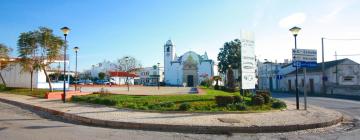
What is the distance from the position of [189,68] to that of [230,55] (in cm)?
3162

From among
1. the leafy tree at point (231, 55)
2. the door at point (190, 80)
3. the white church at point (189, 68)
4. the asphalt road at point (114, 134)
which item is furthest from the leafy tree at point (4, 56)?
the door at point (190, 80)

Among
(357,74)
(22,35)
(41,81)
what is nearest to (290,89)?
(357,74)

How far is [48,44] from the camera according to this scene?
33406 millimetres

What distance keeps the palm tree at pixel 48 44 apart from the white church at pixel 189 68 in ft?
164

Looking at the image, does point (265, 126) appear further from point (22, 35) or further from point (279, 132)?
point (22, 35)

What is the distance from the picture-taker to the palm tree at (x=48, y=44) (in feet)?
109

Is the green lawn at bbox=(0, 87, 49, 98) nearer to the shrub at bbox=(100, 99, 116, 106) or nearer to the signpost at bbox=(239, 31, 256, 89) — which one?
the shrub at bbox=(100, 99, 116, 106)

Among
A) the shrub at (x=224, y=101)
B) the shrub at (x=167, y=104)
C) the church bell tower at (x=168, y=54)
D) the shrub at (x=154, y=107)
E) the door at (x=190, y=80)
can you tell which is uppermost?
the church bell tower at (x=168, y=54)

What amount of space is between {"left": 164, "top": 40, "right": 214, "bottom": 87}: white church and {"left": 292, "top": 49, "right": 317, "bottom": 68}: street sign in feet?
209

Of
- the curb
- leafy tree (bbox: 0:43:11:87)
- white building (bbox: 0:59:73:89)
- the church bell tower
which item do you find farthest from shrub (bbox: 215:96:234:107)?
the church bell tower

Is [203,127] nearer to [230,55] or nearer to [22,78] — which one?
[22,78]

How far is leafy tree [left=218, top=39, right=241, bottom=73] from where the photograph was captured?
51.8m

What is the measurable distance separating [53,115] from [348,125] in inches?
498

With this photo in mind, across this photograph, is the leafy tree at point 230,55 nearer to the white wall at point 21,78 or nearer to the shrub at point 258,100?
the white wall at point 21,78
